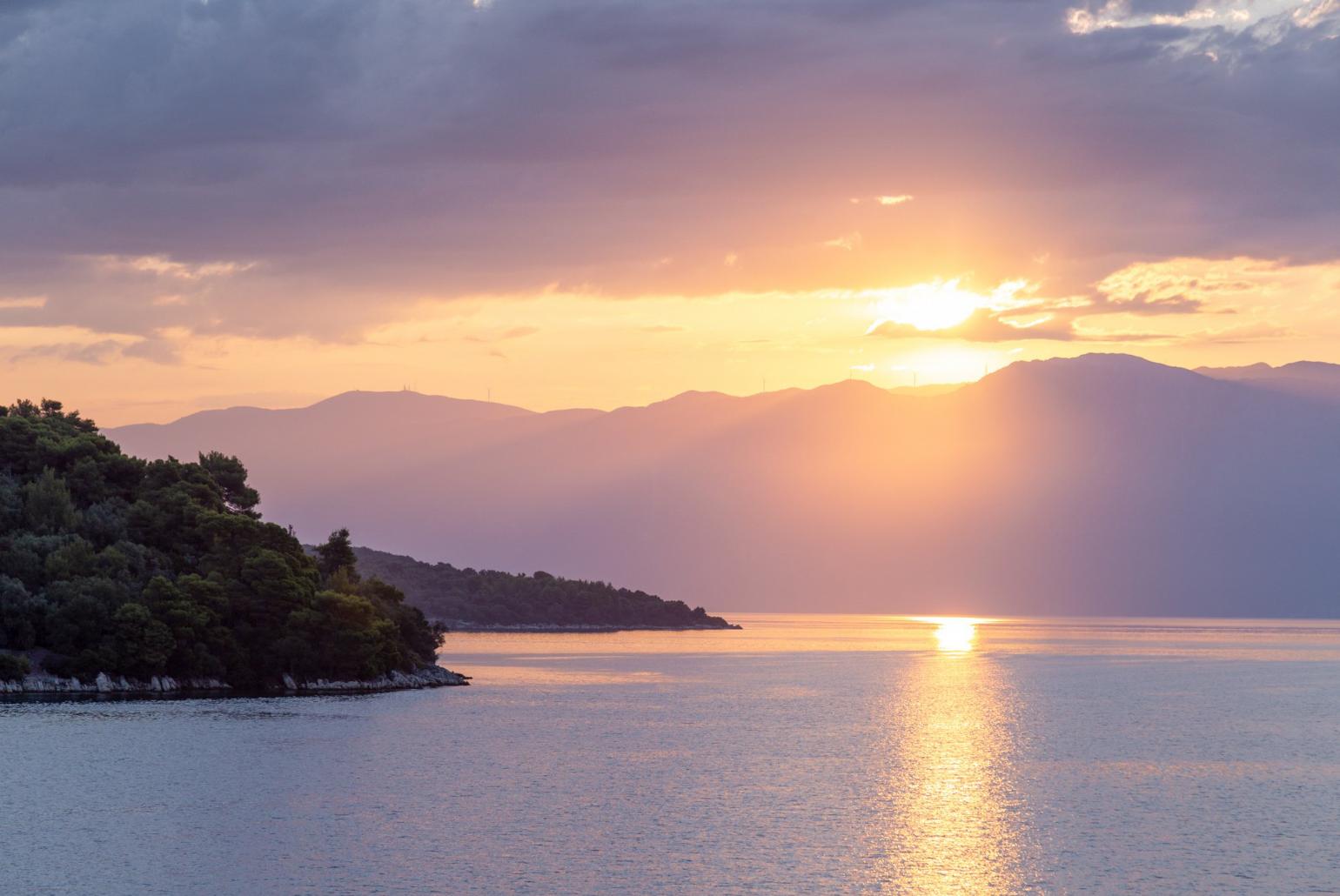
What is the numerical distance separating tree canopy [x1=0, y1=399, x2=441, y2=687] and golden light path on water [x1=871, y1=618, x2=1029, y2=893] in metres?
65.3

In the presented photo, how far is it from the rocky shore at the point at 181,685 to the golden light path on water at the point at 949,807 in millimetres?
60185

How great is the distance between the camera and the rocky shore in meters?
146

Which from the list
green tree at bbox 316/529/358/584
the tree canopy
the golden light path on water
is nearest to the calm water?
the golden light path on water

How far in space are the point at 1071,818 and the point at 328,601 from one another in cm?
10366

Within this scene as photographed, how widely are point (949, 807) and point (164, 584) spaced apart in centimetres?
10123

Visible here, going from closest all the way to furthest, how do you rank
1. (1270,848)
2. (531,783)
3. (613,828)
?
(1270,848) → (613,828) → (531,783)

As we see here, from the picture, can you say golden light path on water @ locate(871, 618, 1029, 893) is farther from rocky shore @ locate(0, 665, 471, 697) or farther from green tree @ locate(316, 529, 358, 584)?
green tree @ locate(316, 529, 358, 584)

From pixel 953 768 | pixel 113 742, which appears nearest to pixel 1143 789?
pixel 953 768

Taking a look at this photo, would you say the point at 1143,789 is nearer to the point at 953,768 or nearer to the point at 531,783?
the point at 953,768

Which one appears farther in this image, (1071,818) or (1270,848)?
(1071,818)

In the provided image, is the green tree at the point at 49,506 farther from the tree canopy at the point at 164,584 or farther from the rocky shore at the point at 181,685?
the rocky shore at the point at 181,685

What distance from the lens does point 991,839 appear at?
71.8 metres

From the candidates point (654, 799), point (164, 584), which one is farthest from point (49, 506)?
point (654, 799)

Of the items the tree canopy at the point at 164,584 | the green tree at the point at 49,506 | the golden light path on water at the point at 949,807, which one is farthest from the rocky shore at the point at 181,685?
the golden light path on water at the point at 949,807
